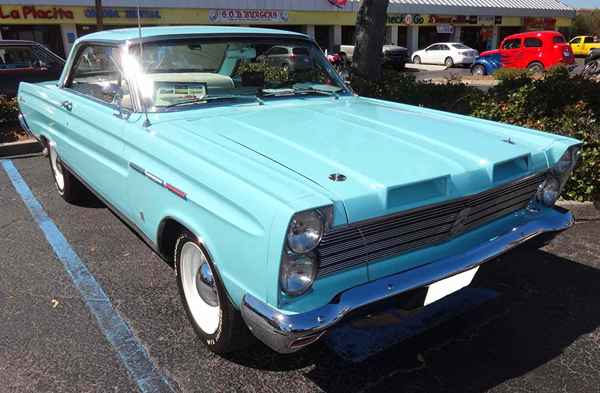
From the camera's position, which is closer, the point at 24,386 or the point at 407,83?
the point at 24,386

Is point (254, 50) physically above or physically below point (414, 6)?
below

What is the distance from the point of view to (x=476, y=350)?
8.91 feet

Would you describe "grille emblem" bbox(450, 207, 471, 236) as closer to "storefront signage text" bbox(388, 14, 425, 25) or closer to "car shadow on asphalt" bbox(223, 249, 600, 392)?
"car shadow on asphalt" bbox(223, 249, 600, 392)

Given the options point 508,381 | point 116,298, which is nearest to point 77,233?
point 116,298

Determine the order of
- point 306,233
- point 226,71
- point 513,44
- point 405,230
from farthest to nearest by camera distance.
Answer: point 513,44 < point 226,71 < point 405,230 < point 306,233

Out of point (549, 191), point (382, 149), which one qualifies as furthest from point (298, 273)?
point (549, 191)

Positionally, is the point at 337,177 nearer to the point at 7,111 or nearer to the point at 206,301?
the point at 206,301

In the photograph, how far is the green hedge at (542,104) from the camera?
4.76 meters

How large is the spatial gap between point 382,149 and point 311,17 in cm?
2942

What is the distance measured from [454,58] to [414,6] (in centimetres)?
697

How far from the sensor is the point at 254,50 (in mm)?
3832

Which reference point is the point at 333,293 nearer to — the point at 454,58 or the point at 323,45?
the point at 454,58

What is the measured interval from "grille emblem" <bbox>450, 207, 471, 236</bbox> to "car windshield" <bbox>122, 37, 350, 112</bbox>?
67.2 inches

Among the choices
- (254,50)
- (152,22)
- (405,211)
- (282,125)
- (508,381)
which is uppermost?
(152,22)
